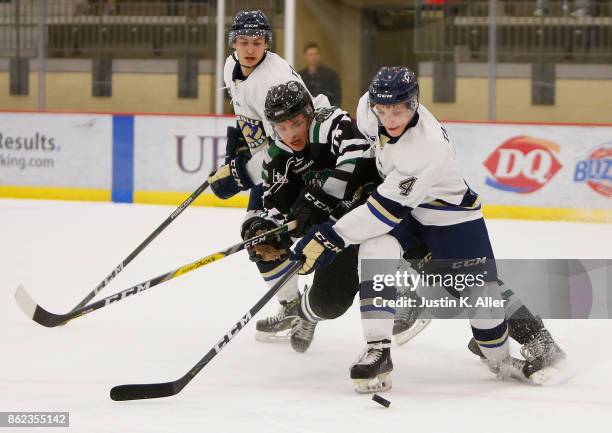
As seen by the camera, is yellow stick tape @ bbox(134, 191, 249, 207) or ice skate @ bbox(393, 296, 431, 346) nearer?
ice skate @ bbox(393, 296, 431, 346)

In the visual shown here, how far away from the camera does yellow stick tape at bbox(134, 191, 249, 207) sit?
23.1 ft

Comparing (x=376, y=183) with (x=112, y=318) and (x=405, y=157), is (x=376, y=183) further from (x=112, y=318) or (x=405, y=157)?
(x=112, y=318)

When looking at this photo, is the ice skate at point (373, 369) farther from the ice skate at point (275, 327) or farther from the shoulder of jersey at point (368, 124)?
the ice skate at point (275, 327)

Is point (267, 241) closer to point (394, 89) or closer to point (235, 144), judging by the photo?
point (235, 144)

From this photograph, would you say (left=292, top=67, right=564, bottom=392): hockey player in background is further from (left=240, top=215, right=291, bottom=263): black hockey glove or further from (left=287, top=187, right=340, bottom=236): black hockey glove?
(left=240, top=215, right=291, bottom=263): black hockey glove

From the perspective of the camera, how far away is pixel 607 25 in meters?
7.21

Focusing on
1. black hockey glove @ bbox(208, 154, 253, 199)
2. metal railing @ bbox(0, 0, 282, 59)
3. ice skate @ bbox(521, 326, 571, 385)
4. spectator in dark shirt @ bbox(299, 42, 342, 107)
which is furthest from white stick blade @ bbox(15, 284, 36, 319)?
metal railing @ bbox(0, 0, 282, 59)

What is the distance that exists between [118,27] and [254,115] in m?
5.04

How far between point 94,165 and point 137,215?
1.03 metres

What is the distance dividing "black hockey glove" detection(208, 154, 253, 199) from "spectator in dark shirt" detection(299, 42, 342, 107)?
4.10m

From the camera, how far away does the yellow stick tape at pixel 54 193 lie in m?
7.33

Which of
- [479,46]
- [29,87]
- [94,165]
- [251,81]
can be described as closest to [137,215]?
[94,165]

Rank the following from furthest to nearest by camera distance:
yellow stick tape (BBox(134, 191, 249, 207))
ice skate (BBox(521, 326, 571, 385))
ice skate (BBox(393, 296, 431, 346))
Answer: yellow stick tape (BBox(134, 191, 249, 207))
ice skate (BBox(393, 296, 431, 346))
ice skate (BBox(521, 326, 571, 385))

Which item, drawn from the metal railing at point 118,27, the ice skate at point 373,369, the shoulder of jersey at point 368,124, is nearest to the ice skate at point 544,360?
the ice skate at point 373,369
